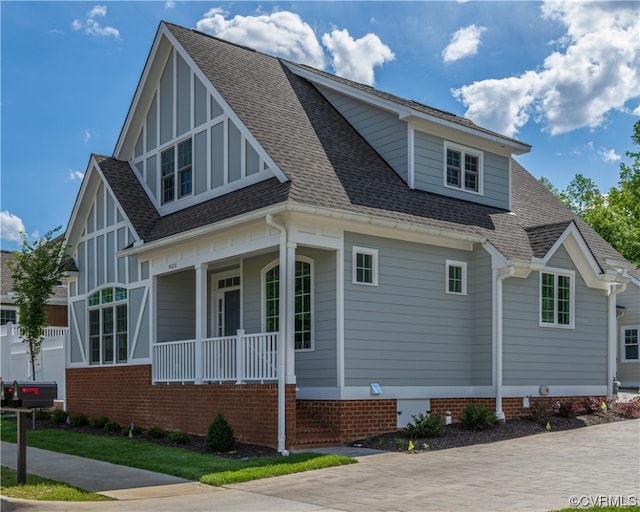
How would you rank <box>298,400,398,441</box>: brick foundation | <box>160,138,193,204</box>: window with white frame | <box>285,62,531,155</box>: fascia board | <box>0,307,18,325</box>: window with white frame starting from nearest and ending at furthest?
<box>298,400,398,441</box>: brick foundation, <box>285,62,531,155</box>: fascia board, <box>160,138,193,204</box>: window with white frame, <box>0,307,18,325</box>: window with white frame

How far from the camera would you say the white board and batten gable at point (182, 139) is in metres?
18.4

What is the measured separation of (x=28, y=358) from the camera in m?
27.4

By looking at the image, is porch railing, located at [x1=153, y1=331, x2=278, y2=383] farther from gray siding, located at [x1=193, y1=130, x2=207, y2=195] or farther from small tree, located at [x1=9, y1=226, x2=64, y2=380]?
small tree, located at [x1=9, y1=226, x2=64, y2=380]

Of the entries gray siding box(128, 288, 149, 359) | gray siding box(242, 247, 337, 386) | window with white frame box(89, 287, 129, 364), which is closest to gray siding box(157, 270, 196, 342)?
gray siding box(128, 288, 149, 359)

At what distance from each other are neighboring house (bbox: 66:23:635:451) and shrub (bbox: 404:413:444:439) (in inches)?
25.7

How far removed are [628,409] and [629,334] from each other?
14.5 meters

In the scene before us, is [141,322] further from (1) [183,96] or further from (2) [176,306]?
(1) [183,96]

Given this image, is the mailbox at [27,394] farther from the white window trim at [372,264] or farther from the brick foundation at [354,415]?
the white window trim at [372,264]

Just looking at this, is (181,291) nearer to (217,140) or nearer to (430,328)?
(217,140)

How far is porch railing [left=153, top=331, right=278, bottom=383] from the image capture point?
15.7 metres

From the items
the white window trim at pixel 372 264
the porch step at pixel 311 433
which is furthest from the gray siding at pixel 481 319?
the porch step at pixel 311 433

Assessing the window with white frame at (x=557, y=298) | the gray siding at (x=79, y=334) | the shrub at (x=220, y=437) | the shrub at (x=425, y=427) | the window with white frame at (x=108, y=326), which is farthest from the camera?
the gray siding at (x=79, y=334)

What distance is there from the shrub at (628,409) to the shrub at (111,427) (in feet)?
42.1

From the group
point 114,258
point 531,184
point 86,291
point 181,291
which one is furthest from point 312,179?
point 531,184
